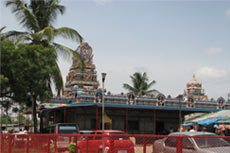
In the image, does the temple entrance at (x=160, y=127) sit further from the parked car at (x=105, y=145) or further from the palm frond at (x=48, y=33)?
the parked car at (x=105, y=145)

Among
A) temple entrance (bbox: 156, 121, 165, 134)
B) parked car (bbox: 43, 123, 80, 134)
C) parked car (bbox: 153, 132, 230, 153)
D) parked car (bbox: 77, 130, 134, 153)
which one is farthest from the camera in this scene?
temple entrance (bbox: 156, 121, 165, 134)

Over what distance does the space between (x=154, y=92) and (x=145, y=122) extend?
19731 millimetres

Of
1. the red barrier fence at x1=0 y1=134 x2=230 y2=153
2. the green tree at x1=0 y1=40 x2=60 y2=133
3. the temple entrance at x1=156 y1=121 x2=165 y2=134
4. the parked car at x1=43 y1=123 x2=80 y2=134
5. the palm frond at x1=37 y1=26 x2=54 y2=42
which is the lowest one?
the temple entrance at x1=156 y1=121 x2=165 y2=134

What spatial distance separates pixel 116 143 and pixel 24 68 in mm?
13913

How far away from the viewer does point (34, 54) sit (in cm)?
2205

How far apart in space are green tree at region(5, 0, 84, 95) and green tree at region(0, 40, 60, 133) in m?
2.49

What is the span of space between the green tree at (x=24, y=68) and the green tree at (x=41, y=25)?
2.49m

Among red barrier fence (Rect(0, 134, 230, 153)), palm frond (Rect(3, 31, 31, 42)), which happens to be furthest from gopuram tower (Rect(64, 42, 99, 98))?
red barrier fence (Rect(0, 134, 230, 153))

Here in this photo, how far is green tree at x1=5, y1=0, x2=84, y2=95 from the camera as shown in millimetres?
25578

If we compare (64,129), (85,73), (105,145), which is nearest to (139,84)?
(85,73)

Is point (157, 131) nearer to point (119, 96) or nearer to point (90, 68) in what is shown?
point (119, 96)

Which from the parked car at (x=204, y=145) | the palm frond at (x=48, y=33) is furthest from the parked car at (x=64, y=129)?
the parked car at (x=204, y=145)

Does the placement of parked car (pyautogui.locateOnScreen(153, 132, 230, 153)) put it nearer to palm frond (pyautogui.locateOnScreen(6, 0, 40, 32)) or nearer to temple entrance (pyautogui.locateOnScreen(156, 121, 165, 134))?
palm frond (pyautogui.locateOnScreen(6, 0, 40, 32))

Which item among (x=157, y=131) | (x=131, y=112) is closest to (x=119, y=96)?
(x=131, y=112)
